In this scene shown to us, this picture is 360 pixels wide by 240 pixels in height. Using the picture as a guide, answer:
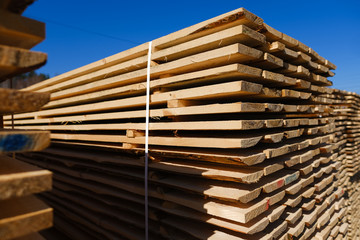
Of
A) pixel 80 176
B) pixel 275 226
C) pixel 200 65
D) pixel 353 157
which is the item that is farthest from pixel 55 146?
pixel 353 157

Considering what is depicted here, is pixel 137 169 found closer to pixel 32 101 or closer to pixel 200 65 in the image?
pixel 200 65

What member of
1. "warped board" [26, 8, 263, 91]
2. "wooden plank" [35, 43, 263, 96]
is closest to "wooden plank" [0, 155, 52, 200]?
"wooden plank" [35, 43, 263, 96]

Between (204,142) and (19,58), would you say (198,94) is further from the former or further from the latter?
(19,58)

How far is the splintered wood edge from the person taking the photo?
81 centimetres

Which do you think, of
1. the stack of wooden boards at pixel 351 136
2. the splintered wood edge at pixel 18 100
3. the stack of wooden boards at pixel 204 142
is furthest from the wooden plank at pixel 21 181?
the stack of wooden boards at pixel 351 136

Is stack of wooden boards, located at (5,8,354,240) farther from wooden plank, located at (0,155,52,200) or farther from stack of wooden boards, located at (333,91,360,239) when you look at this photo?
stack of wooden boards, located at (333,91,360,239)

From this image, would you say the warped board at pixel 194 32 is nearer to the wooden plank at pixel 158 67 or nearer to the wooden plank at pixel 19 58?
the wooden plank at pixel 158 67

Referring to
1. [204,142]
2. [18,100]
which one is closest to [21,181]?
[18,100]

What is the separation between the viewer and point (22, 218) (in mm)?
871

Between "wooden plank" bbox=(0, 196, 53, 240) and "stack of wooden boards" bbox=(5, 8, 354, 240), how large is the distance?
1.35m

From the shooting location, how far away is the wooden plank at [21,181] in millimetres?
824

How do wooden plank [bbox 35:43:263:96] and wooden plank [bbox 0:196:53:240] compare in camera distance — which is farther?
wooden plank [bbox 35:43:263:96]

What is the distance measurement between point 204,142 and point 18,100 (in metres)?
1.49

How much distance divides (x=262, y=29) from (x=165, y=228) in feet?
6.82
